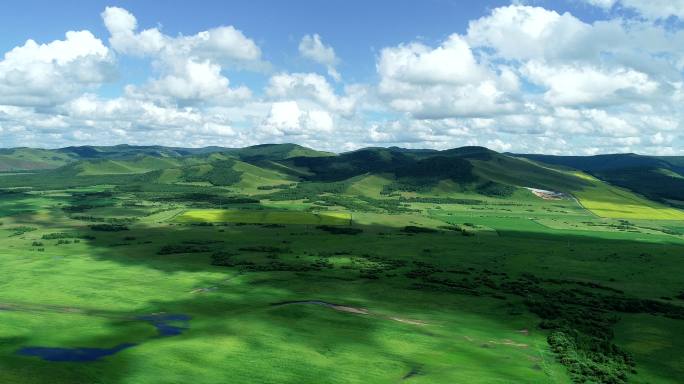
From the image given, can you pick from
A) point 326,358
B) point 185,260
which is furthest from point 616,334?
point 185,260

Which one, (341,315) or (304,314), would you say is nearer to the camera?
(304,314)

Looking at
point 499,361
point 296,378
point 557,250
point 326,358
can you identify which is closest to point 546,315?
point 499,361

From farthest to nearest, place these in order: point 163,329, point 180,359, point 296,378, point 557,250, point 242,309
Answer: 1. point 557,250
2. point 242,309
3. point 163,329
4. point 180,359
5. point 296,378

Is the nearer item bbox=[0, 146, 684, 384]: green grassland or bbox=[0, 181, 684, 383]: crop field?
bbox=[0, 181, 684, 383]: crop field

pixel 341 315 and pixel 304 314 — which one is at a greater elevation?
pixel 304 314

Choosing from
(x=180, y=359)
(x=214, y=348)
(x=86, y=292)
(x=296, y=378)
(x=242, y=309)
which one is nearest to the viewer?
(x=296, y=378)

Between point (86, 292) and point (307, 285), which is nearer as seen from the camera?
Result: point (86, 292)

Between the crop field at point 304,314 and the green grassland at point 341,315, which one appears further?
the green grassland at point 341,315

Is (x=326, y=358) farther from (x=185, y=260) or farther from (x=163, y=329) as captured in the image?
(x=185, y=260)

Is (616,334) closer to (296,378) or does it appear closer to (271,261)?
(296,378)
